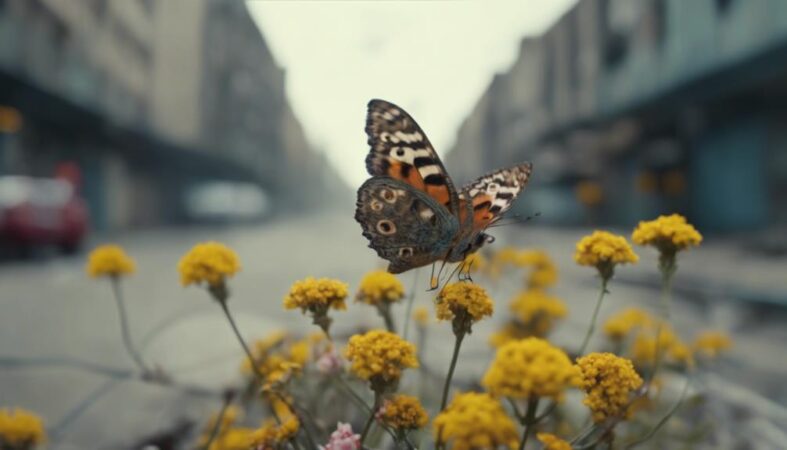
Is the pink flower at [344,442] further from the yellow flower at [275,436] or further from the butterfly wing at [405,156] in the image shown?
the butterfly wing at [405,156]

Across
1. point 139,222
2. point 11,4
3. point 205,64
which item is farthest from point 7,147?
point 205,64

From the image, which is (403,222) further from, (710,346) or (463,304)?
(710,346)

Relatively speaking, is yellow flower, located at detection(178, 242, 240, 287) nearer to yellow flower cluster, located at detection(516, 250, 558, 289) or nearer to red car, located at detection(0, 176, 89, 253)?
yellow flower cluster, located at detection(516, 250, 558, 289)

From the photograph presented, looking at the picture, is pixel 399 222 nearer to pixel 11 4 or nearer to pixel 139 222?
pixel 11 4

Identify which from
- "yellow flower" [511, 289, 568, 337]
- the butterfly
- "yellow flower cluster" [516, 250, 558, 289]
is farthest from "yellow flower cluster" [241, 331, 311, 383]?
"yellow flower cluster" [516, 250, 558, 289]

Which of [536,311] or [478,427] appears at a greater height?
[536,311]

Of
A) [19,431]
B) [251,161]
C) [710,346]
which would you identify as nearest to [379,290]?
[19,431]

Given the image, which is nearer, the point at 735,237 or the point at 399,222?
the point at 399,222
